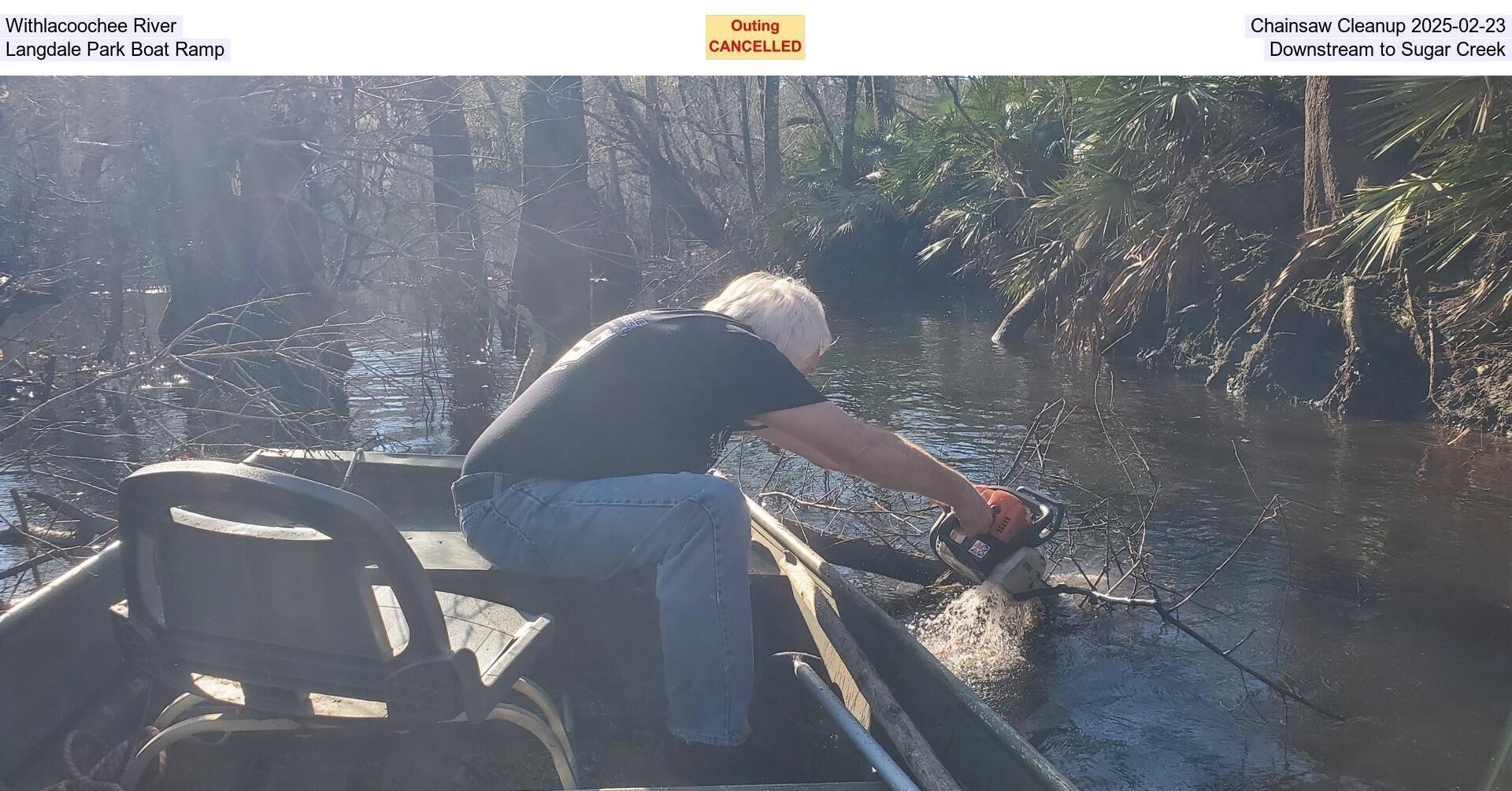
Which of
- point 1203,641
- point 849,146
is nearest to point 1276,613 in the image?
point 1203,641

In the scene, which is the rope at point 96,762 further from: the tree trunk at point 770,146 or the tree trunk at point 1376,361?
the tree trunk at point 770,146

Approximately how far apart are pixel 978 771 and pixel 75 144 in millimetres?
7652

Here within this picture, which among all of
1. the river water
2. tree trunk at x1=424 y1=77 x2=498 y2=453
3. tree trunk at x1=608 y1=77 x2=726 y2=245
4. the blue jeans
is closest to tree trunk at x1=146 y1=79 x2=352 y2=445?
tree trunk at x1=424 y1=77 x2=498 y2=453

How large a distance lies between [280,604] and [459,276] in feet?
22.0

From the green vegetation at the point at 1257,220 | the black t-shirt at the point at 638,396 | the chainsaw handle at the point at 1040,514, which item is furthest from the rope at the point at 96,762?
the green vegetation at the point at 1257,220

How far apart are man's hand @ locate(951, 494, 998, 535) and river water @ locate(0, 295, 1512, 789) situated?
1.38 meters

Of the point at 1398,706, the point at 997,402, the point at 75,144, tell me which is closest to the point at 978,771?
the point at 1398,706

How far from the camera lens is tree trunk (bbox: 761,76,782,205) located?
74.9 feet

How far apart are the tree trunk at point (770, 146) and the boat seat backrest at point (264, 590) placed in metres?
20.8

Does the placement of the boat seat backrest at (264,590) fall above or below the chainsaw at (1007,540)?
above

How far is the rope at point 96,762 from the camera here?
2.34m

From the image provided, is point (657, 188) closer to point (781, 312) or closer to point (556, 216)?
point (556, 216)

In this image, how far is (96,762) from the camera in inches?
104
